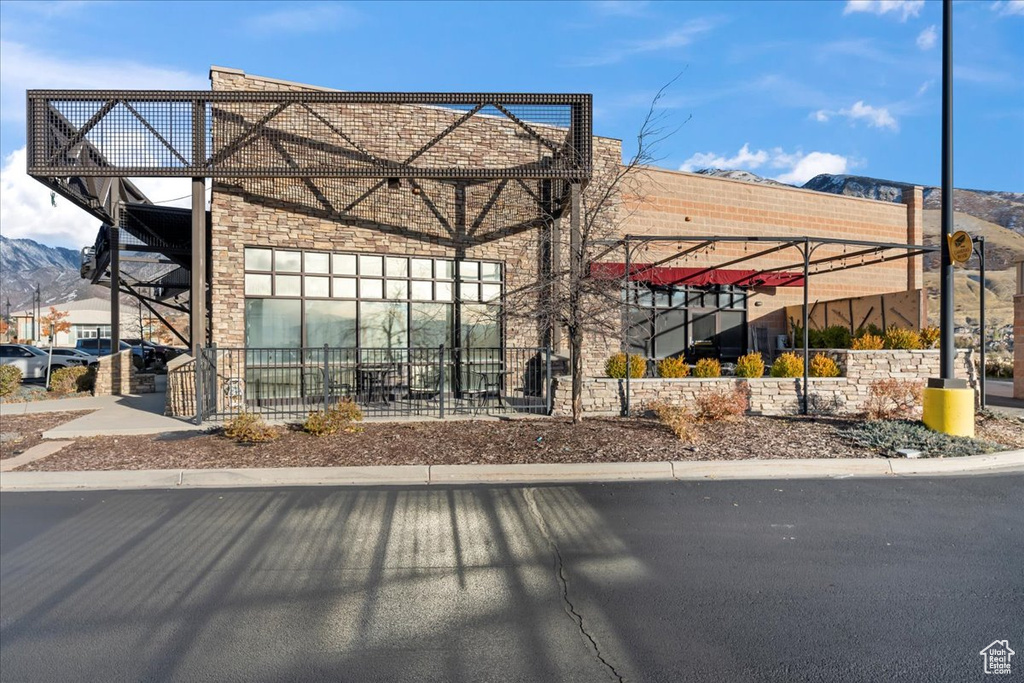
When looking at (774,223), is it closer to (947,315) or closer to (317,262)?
(947,315)

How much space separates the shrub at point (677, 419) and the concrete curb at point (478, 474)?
119 centimetres

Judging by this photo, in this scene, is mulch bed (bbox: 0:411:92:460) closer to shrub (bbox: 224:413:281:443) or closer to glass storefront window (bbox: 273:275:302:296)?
shrub (bbox: 224:413:281:443)

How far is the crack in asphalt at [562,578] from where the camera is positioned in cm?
370

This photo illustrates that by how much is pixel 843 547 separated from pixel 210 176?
40.6 feet

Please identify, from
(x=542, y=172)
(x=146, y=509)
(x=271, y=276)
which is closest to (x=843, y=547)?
(x=146, y=509)

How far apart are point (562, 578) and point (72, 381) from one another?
17.4m

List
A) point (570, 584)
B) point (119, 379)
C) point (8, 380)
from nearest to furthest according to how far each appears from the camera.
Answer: point (570, 584) < point (119, 379) < point (8, 380)

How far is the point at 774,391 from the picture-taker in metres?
12.4

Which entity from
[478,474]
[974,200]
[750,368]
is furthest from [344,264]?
[974,200]

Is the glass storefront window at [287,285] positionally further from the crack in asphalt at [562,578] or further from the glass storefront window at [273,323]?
the crack in asphalt at [562,578]

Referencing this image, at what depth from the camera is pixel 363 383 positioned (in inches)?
551

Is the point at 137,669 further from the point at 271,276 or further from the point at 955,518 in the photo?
the point at 271,276

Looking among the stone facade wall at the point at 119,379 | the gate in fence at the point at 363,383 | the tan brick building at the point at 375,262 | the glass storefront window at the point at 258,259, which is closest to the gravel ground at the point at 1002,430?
the tan brick building at the point at 375,262

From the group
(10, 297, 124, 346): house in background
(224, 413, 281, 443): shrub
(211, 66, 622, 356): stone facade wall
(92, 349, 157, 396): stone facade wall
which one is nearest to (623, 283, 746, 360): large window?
(211, 66, 622, 356): stone facade wall
